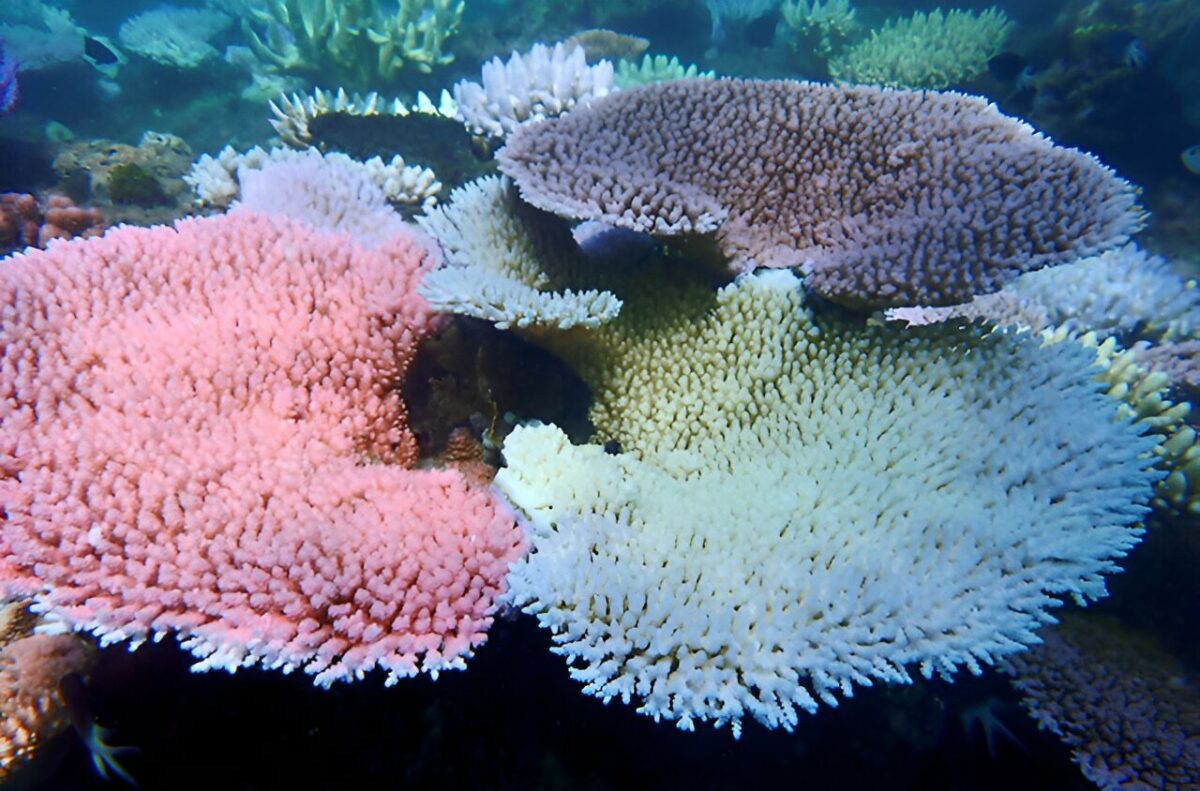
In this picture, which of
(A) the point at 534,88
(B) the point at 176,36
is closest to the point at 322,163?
(A) the point at 534,88

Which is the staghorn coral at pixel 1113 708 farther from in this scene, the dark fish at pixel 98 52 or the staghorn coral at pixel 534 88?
the dark fish at pixel 98 52

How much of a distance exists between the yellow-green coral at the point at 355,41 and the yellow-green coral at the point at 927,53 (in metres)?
5.55

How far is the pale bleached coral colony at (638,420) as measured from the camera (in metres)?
1.66

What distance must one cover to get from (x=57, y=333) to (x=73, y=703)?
128 centimetres

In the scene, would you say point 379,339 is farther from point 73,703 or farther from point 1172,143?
point 1172,143

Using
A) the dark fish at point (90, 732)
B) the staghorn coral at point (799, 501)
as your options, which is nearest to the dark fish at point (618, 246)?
the staghorn coral at point (799, 501)

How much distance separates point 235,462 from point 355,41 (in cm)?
788

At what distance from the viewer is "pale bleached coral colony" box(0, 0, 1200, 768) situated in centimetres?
166

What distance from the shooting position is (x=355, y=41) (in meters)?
7.95

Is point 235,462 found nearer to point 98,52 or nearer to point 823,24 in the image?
point 823,24

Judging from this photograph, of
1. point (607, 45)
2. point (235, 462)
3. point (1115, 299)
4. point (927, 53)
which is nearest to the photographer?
point (235, 462)

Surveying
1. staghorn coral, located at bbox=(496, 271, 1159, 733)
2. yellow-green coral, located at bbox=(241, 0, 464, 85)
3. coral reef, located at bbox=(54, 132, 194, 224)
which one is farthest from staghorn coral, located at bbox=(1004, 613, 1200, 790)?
yellow-green coral, located at bbox=(241, 0, 464, 85)

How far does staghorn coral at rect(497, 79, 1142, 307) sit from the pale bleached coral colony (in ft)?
0.05

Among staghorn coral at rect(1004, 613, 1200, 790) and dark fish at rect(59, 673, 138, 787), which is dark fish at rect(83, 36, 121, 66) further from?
staghorn coral at rect(1004, 613, 1200, 790)
